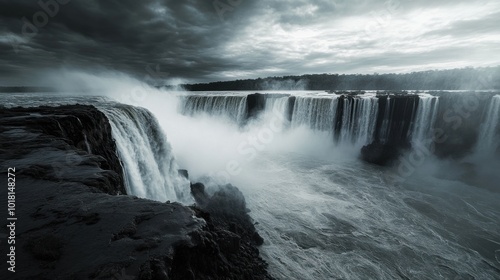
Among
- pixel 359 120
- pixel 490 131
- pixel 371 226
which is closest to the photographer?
pixel 371 226

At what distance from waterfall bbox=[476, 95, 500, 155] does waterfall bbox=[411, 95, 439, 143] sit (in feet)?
11.3

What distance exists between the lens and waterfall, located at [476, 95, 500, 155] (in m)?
19.2

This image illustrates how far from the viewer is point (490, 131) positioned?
64.5 ft

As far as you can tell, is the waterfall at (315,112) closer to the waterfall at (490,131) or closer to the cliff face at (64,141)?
the waterfall at (490,131)

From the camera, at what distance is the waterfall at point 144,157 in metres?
8.80

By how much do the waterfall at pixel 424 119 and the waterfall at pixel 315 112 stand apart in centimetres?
735

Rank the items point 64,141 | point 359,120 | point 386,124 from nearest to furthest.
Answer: point 64,141
point 386,124
point 359,120

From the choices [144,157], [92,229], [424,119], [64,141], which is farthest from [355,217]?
[424,119]

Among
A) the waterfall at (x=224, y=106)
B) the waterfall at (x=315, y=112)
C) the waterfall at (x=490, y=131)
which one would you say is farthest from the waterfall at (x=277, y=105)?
the waterfall at (x=490, y=131)

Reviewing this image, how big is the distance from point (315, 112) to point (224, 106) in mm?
12330

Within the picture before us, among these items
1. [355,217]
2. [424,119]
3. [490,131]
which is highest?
[424,119]

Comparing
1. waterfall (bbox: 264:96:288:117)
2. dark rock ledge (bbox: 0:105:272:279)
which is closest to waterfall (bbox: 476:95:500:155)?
waterfall (bbox: 264:96:288:117)

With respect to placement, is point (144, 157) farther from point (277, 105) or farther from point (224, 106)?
point (224, 106)

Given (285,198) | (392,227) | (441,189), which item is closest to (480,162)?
(441,189)
